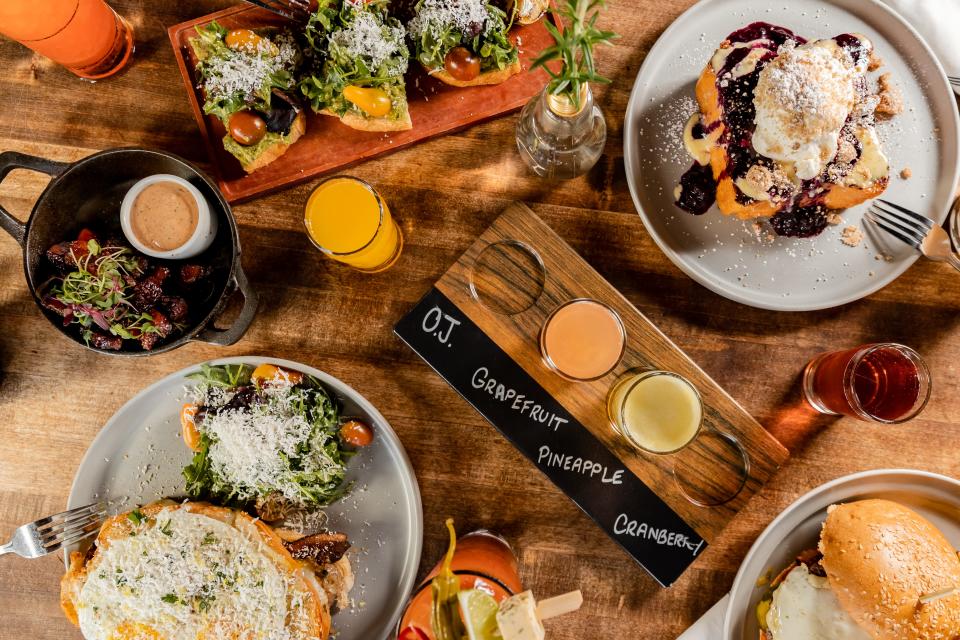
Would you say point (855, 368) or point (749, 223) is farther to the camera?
point (749, 223)

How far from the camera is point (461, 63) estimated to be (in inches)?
69.4

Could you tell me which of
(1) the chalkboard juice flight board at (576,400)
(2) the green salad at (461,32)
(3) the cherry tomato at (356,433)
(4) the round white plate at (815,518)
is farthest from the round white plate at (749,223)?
(3) the cherry tomato at (356,433)

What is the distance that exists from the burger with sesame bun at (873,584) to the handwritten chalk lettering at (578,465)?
0.56 m

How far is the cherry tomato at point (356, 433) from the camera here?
180cm

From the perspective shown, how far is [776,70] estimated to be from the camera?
5.45ft

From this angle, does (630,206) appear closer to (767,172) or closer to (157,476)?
(767,172)

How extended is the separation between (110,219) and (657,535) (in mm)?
1806

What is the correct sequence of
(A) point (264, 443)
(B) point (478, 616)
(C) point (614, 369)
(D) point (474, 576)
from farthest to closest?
1. (C) point (614, 369)
2. (A) point (264, 443)
3. (D) point (474, 576)
4. (B) point (478, 616)

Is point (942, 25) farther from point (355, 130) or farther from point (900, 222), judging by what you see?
point (355, 130)

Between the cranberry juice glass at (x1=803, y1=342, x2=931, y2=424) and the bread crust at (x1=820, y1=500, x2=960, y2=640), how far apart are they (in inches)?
10.8

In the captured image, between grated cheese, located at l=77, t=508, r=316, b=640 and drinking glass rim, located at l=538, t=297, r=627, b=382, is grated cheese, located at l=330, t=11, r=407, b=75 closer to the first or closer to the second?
drinking glass rim, located at l=538, t=297, r=627, b=382

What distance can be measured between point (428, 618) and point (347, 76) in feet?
4.73

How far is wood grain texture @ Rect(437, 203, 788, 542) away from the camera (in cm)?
181

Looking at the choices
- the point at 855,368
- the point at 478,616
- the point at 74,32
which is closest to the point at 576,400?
the point at 478,616
